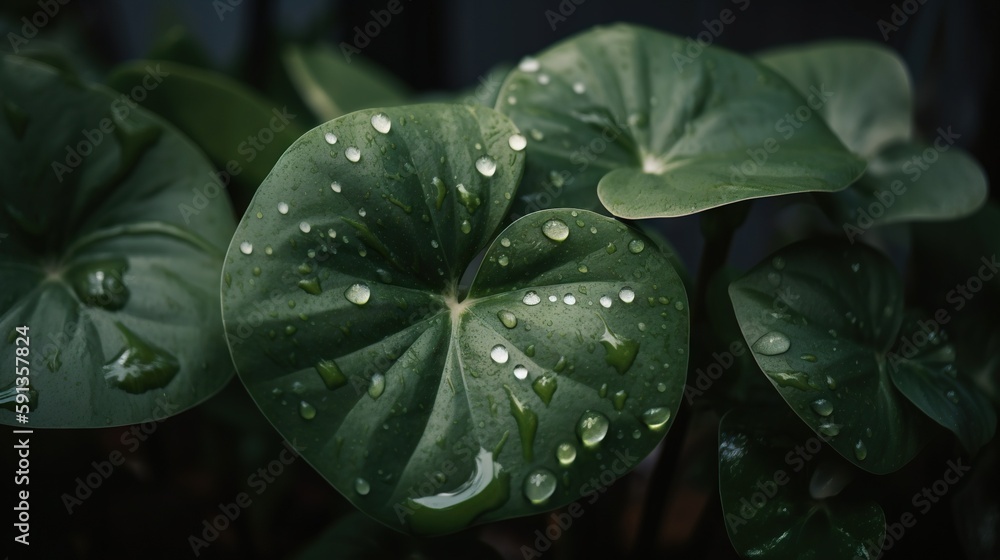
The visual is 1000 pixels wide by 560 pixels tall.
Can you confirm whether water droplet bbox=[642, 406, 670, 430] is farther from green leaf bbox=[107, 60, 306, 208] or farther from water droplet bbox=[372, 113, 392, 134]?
green leaf bbox=[107, 60, 306, 208]

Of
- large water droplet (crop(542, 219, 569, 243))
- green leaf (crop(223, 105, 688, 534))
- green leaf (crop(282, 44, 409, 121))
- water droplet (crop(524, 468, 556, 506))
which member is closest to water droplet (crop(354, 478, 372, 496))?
green leaf (crop(223, 105, 688, 534))

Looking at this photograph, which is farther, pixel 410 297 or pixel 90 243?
pixel 90 243

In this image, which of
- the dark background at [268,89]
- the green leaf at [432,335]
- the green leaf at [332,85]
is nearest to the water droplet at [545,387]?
the green leaf at [432,335]

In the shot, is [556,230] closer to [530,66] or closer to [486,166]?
[486,166]

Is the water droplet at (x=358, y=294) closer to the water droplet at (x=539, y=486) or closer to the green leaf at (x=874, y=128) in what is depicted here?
the water droplet at (x=539, y=486)

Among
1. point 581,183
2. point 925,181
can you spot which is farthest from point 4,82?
point 925,181

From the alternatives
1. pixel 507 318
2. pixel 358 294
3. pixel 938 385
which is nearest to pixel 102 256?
pixel 358 294

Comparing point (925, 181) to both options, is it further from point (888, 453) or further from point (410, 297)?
point (410, 297)
